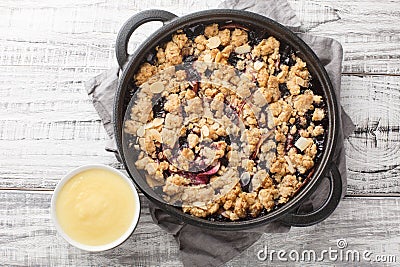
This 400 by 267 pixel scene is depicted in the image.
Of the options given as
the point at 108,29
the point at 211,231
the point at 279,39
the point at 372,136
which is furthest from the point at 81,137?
the point at 372,136

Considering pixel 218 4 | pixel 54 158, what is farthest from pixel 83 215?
pixel 218 4

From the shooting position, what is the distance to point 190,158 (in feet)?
4.34

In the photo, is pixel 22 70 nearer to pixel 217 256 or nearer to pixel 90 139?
pixel 90 139

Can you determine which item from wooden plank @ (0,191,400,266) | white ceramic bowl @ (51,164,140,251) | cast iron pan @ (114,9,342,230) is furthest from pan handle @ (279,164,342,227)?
white ceramic bowl @ (51,164,140,251)

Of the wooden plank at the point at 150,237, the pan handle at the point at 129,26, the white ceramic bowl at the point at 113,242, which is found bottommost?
the wooden plank at the point at 150,237

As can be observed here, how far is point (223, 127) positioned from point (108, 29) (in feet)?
1.33

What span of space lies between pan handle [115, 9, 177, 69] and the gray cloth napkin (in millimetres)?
125

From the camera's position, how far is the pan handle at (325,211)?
1.34 meters

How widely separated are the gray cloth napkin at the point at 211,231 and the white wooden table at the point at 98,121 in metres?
0.04

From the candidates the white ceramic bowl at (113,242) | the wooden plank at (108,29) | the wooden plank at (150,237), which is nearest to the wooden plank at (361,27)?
the wooden plank at (108,29)

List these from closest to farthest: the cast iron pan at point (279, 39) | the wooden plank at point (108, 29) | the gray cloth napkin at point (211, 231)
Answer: the cast iron pan at point (279, 39)
the gray cloth napkin at point (211, 231)
the wooden plank at point (108, 29)

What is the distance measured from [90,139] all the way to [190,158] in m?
0.29

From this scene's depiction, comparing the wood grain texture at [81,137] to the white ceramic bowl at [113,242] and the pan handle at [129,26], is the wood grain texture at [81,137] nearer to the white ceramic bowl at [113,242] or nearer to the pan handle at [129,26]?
the white ceramic bowl at [113,242]

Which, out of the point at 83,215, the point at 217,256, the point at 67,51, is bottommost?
the point at 217,256
